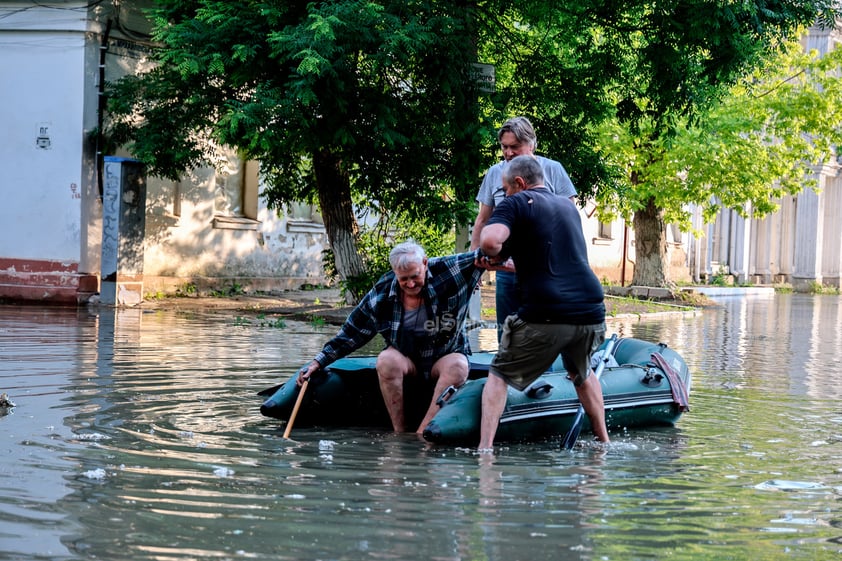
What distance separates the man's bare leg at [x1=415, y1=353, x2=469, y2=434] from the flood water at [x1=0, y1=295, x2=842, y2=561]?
304mm

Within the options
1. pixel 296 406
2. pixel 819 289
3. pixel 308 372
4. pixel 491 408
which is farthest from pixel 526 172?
pixel 819 289

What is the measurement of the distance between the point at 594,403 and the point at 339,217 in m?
11.8

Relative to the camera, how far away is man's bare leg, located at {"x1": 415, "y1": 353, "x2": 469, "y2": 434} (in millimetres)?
7812

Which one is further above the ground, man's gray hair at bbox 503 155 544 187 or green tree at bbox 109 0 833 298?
green tree at bbox 109 0 833 298

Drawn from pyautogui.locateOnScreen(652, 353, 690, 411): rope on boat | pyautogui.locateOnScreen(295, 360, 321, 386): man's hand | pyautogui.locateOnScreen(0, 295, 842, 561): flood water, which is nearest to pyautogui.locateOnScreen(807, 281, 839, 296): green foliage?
pyautogui.locateOnScreen(0, 295, 842, 561): flood water

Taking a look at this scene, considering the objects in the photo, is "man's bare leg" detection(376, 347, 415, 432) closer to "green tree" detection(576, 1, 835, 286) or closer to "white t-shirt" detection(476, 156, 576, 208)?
"white t-shirt" detection(476, 156, 576, 208)

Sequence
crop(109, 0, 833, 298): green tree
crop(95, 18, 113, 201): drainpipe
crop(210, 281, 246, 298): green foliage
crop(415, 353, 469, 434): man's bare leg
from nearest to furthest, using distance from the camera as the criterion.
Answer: crop(415, 353, 469, 434): man's bare leg
crop(109, 0, 833, 298): green tree
crop(95, 18, 113, 201): drainpipe
crop(210, 281, 246, 298): green foliage

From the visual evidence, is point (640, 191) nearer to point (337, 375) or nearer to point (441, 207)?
point (441, 207)

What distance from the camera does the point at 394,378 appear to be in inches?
308

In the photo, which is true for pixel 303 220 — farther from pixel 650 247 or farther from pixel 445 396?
pixel 445 396

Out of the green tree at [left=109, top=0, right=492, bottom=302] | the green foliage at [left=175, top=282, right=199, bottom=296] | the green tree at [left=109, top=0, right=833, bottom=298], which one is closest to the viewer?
the green tree at [left=109, top=0, right=492, bottom=302]

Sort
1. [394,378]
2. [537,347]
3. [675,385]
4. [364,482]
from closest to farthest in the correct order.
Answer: [364,482] → [537,347] → [394,378] → [675,385]

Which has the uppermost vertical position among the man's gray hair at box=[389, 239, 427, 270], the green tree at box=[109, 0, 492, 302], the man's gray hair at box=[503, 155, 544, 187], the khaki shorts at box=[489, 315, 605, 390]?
the green tree at box=[109, 0, 492, 302]

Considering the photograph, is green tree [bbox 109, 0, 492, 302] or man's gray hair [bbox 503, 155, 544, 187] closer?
man's gray hair [bbox 503, 155, 544, 187]
